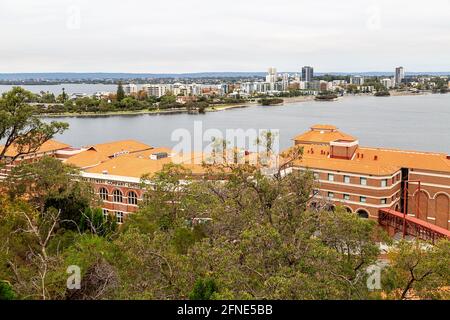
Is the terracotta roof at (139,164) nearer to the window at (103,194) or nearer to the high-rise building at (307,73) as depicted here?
the window at (103,194)

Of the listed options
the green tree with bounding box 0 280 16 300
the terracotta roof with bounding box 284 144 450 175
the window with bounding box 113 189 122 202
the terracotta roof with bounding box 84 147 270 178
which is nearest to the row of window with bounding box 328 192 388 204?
the terracotta roof with bounding box 284 144 450 175

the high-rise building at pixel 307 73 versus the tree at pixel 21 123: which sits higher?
the high-rise building at pixel 307 73

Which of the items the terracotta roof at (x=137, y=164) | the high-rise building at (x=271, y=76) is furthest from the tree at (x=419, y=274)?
the high-rise building at (x=271, y=76)

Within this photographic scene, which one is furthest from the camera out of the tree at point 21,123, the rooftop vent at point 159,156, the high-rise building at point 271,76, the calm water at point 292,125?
the high-rise building at point 271,76

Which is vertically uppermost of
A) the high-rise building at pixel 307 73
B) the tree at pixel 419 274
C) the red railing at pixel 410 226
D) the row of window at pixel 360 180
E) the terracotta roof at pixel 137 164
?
the high-rise building at pixel 307 73

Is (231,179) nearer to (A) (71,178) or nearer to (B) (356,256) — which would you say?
(B) (356,256)

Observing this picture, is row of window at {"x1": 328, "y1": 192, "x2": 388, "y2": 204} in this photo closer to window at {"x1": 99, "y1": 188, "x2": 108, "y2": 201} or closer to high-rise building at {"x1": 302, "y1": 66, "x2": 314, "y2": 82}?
window at {"x1": 99, "y1": 188, "x2": 108, "y2": 201}
